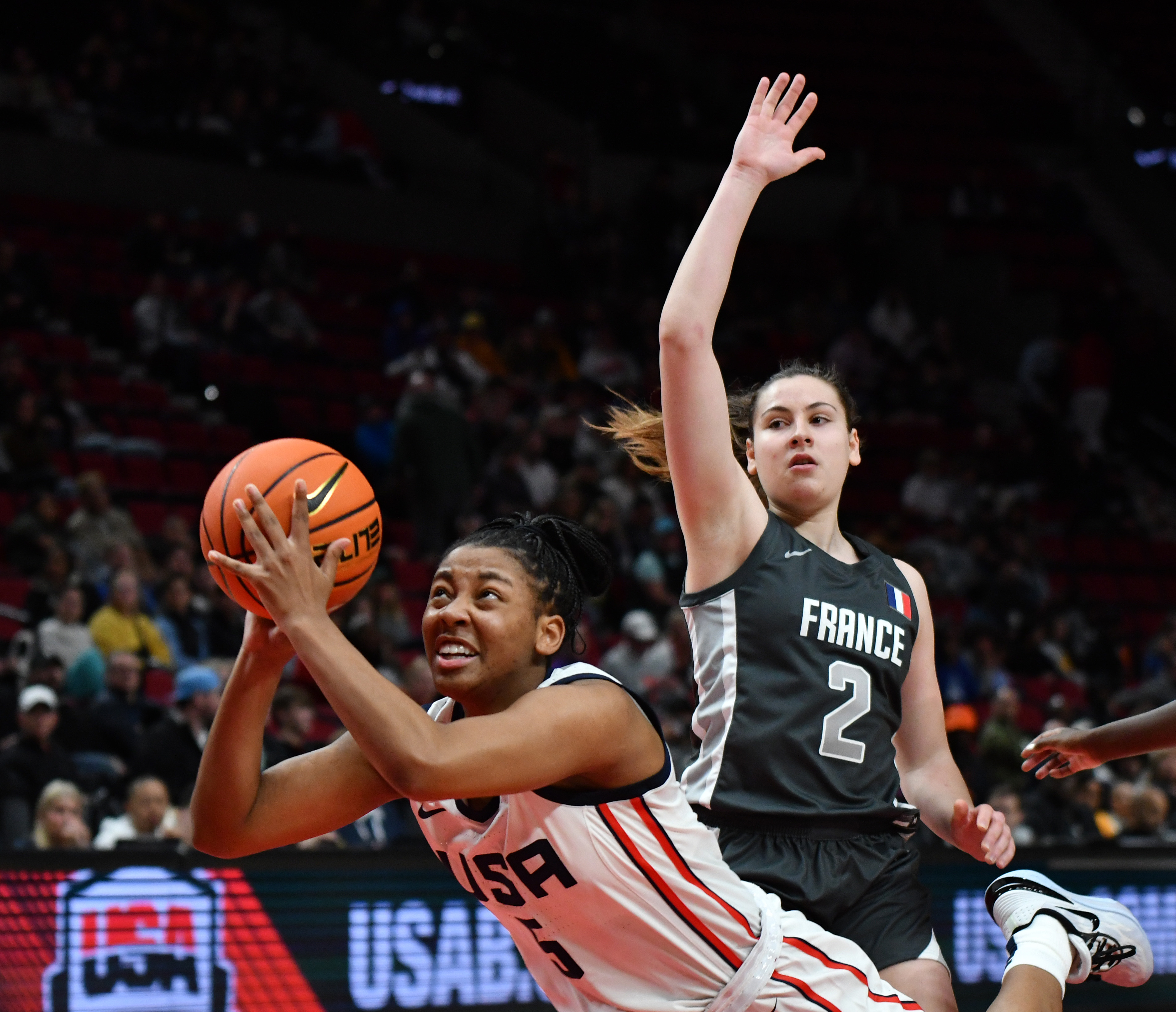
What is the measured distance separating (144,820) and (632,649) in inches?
158

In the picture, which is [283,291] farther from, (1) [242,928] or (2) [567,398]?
(1) [242,928]

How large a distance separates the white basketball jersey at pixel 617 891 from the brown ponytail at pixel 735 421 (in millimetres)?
880

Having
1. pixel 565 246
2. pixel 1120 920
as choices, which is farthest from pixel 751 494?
pixel 565 246

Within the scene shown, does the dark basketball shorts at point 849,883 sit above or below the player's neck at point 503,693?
below

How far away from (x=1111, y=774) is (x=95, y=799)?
6.74m

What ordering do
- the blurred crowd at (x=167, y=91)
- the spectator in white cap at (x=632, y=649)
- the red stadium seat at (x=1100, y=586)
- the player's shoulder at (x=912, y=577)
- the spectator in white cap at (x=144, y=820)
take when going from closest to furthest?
the player's shoulder at (x=912, y=577), the spectator in white cap at (x=144, y=820), the spectator in white cap at (x=632, y=649), the red stadium seat at (x=1100, y=586), the blurred crowd at (x=167, y=91)

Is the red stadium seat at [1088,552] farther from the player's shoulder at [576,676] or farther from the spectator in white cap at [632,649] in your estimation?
the player's shoulder at [576,676]

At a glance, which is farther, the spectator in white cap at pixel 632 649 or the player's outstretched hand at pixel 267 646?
the spectator in white cap at pixel 632 649

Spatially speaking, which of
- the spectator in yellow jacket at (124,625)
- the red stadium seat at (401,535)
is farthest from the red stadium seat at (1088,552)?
the spectator in yellow jacket at (124,625)

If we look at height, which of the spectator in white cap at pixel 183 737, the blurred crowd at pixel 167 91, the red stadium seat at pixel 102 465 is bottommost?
the spectator in white cap at pixel 183 737

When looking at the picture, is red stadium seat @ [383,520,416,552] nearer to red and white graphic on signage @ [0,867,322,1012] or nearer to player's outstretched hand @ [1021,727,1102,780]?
red and white graphic on signage @ [0,867,322,1012]

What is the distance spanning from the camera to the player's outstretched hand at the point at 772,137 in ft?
10.3

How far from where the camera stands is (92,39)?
47.2ft

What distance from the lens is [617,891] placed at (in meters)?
2.79
